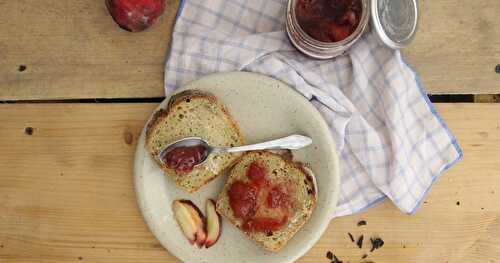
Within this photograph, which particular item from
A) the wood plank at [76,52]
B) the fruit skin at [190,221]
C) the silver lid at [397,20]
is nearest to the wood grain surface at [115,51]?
the wood plank at [76,52]

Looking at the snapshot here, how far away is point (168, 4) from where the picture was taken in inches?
60.0

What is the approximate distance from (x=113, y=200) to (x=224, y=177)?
330 millimetres

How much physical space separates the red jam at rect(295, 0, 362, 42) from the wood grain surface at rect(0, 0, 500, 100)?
0.26 m

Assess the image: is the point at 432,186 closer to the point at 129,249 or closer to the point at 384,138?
the point at 384,138

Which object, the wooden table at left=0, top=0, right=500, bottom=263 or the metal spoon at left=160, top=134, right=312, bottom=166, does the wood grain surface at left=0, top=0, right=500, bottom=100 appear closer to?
the wooden table at left=0, top=0, right=500, bottom=263

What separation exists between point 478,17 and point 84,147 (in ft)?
3.89

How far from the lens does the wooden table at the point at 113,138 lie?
59.7 inches

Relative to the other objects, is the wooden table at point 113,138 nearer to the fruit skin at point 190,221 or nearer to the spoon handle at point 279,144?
the fruit skin at point 190,221

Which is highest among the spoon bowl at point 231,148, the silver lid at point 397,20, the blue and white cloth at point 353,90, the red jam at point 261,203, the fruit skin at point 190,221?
the silver lid at point 397,20

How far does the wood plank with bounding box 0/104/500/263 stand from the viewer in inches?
59.7

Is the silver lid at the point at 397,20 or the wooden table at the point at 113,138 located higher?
the silver lid at the point at 397,20

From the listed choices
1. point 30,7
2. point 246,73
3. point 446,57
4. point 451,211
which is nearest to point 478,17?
point 446,57

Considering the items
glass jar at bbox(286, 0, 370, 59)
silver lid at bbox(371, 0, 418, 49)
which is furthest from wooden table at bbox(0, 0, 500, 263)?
glass jar at bbox(286, 0, 370, 59)

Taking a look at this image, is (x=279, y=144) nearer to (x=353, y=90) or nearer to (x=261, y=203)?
(x=261, y=203)
